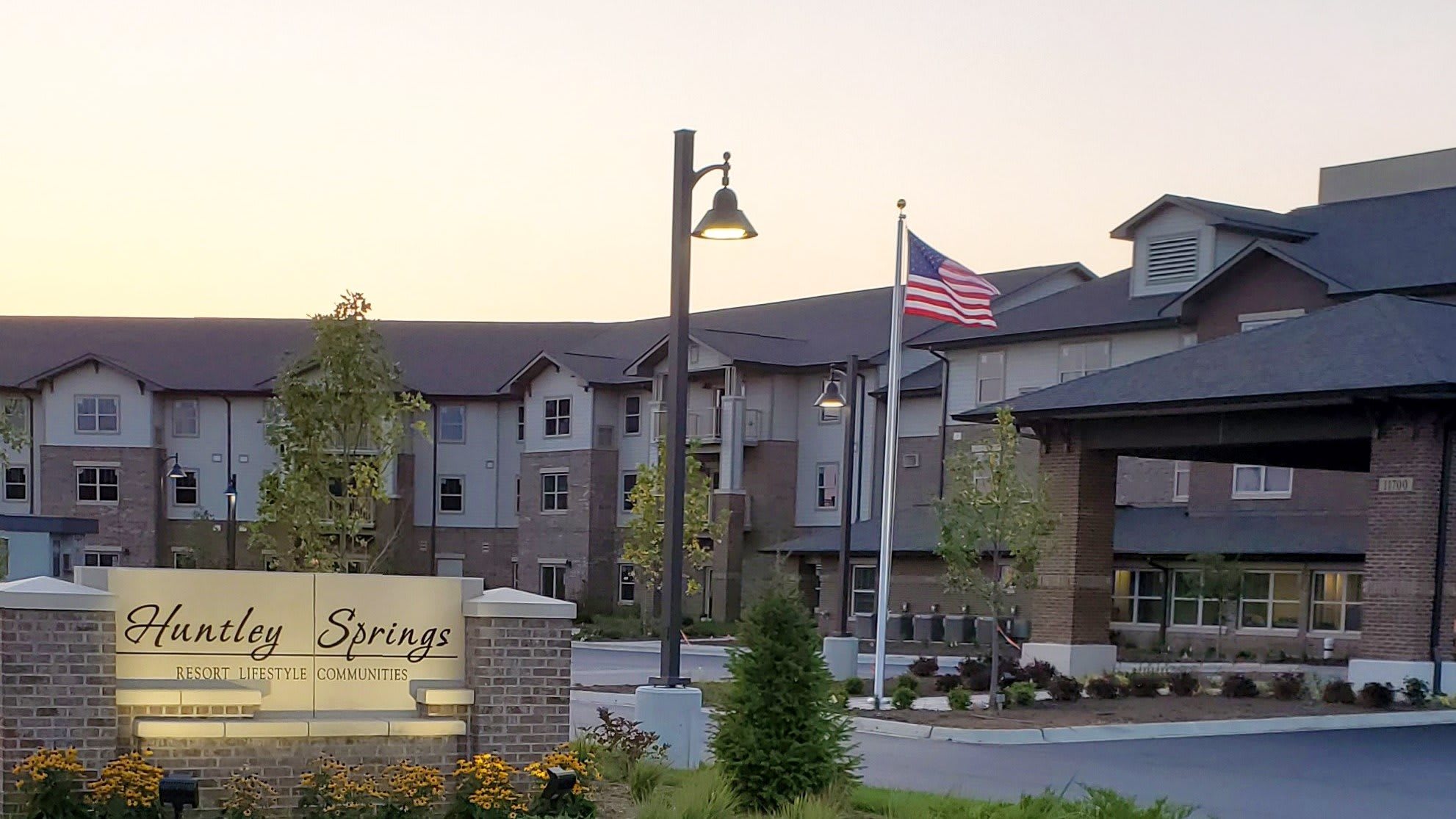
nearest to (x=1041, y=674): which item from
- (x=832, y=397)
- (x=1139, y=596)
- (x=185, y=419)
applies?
(x=832, y=397)

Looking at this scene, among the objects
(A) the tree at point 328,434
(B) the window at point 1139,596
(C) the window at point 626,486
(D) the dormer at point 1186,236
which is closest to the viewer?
(A) the tree at point 328,434

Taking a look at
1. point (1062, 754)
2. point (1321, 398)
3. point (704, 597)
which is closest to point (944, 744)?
point (1062, 754)

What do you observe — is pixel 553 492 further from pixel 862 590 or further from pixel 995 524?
pixel 995 524

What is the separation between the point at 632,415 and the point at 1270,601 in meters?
25.1

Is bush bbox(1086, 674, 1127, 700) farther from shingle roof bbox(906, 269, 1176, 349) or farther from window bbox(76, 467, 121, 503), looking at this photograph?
window bbox(76, 467, 121, 503)

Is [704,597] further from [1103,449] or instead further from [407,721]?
[407,721]

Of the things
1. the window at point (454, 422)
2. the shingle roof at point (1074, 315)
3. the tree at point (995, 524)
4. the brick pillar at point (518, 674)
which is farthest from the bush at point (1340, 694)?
the window at point (454, 422)

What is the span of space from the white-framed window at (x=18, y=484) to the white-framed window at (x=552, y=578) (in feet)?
67.6

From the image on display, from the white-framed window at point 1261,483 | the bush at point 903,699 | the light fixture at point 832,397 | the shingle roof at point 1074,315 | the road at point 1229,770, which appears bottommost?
the road at point 1229,770

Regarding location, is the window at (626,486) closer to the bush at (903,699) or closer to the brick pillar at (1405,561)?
the bush at (903,699)

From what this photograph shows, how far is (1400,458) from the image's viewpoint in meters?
23.0

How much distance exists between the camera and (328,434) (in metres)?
18.2

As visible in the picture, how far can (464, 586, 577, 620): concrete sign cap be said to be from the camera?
36.9 ft

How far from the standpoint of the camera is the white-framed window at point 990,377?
46312 mm
